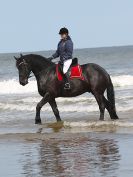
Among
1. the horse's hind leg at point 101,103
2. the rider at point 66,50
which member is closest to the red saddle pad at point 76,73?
the rider at point 66,50

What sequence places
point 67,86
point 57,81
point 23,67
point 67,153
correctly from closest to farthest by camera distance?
point 67,153
point 67,86
point 57,81
point 23,67

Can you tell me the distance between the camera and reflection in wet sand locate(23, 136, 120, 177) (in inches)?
344

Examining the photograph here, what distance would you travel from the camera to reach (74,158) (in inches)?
390

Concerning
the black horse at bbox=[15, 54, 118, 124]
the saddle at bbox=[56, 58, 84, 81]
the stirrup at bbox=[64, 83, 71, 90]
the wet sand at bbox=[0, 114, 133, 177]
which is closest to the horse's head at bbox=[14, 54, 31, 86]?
the black horse at bbox=[15, 54, 118, 124]

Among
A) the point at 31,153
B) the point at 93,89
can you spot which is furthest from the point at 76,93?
the point at 31,153

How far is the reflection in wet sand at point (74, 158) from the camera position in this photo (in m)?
8.73

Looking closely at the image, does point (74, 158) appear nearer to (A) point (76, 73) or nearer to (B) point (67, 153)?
(B) point (67, 153)

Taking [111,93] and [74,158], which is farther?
[111,93]

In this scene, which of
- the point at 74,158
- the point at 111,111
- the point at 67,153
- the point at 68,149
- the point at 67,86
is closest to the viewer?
the point at 74,158

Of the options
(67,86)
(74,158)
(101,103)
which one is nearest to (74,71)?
(67,86)

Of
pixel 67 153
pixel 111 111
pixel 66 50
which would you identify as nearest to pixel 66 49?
pixel 66 50

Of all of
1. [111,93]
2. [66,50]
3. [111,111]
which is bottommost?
[111,111]

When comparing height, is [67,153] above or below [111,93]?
above

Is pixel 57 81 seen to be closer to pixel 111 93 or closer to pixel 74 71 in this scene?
pixel 74 71
